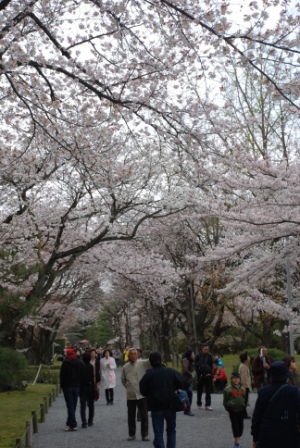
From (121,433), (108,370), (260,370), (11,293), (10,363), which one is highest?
(11,293)

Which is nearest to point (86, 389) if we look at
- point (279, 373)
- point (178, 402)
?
point (178, 402)

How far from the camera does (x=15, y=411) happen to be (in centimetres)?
1486

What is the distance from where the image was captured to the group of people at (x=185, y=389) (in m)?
5.38

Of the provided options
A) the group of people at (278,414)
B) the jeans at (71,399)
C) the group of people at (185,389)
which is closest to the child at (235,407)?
the group of people at (185,389)

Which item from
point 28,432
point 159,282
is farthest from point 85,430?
point 159,282

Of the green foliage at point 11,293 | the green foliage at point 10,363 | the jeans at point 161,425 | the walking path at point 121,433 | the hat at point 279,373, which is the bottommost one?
the walking path at point 121,433

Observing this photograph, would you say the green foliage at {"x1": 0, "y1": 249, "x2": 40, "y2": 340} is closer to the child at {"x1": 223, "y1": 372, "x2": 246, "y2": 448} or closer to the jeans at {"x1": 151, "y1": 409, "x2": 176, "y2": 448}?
the child at {"x1": 223, "y1": 372, "x2": 246, "y2": 448}

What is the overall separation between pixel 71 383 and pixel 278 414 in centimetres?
692

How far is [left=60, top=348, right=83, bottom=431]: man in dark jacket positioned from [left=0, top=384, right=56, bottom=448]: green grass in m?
0.90

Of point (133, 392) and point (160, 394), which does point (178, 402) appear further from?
point (133, 392)

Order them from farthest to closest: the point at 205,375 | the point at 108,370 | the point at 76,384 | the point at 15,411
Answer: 1. the point at 108,370
2. the point at 205,375
3. the point at 15,411
4. the point at 76,384

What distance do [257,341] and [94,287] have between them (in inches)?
492

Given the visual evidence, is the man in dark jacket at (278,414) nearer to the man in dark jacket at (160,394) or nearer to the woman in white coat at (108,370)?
the man in dark jacket at (160,394)

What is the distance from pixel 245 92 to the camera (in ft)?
70.1
